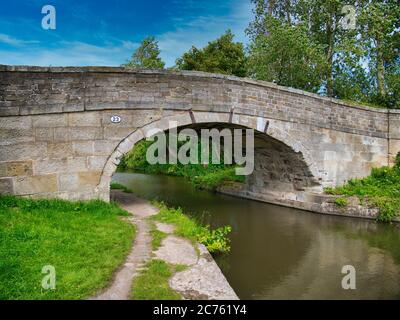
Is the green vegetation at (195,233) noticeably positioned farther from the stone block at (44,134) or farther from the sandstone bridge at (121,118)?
the stone block at (44,134)

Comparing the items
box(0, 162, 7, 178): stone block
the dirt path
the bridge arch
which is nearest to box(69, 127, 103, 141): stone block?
the bridge arch

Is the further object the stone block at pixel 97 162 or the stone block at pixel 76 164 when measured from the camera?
the stone block at pixel 97 162

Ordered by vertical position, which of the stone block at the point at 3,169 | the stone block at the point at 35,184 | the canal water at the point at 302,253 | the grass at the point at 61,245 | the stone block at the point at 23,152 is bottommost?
the canal water at the point at 302,253

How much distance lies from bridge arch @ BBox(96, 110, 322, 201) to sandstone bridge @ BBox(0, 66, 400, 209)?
2 centimetres

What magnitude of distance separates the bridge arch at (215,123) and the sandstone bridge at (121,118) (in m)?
0.02

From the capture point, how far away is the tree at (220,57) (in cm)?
2042

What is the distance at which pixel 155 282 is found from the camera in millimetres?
4215

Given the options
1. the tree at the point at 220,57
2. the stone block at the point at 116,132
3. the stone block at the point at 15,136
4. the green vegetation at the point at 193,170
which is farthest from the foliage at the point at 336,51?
the stone block at the point at 15,136

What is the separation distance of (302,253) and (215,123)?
159 inches

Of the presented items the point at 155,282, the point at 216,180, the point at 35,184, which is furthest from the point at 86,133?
the point at 216,180

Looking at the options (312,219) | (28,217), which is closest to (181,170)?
(312,219)

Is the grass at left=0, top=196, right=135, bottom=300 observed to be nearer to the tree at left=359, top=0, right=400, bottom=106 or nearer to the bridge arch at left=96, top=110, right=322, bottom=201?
the bridge arch at left=96, top=110, right=322, bottom=201

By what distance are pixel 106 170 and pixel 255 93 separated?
4.57 metres

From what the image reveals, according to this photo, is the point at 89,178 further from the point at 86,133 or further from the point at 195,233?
the point at 195,233
